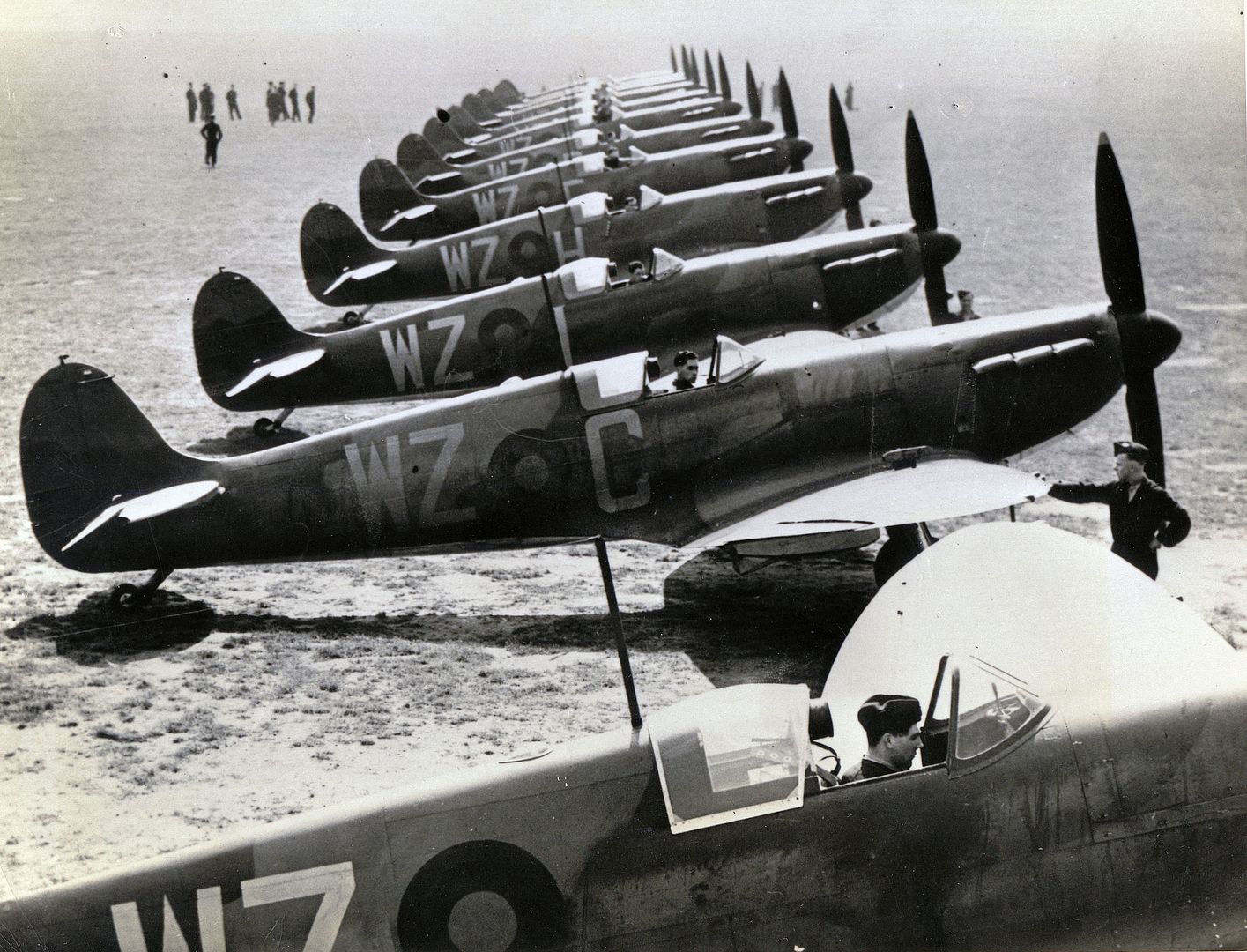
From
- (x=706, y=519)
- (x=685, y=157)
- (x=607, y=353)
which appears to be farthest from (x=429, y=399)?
(x=685, y=157)

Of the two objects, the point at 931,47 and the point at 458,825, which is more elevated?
the point at 931,47

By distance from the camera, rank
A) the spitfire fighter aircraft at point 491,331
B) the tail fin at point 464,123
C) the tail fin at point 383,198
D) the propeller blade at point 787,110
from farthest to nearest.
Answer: the tail fin at point 464,123
the propeller blade at point 787,110
the tail fin at point 383,198
the spitfire fighter aircraft at point 491,331

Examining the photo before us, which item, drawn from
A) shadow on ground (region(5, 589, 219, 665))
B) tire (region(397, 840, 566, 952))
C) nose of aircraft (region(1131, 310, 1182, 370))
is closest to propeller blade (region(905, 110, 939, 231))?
nose of aircraft (region(1131, 310, 1182, 370))

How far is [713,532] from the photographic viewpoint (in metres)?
7.11

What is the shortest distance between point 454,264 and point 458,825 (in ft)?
33.7

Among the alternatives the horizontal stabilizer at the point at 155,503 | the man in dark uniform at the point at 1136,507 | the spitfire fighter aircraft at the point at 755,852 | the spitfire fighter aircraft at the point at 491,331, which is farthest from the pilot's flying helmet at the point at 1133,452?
the horizontal stabilizer at the point at 155,503

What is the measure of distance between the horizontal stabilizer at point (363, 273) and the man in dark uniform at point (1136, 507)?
9044 millimetres

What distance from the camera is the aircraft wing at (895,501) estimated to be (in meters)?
6.55

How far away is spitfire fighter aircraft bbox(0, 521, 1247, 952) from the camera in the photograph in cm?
364

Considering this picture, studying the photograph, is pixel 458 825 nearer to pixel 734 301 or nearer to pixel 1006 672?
pixel 1006 672

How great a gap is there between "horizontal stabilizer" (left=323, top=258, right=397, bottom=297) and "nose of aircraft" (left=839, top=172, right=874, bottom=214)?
538 cm

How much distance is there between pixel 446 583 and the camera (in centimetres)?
758

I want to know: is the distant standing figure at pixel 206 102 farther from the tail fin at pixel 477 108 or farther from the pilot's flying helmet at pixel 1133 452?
the pilot's flying helmet at pixel 1133 452

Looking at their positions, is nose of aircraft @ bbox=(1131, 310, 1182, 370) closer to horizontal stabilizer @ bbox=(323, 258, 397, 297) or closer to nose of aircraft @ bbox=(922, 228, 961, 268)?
nose of aircraft @ bbox=(922, 228, 961, 268)
